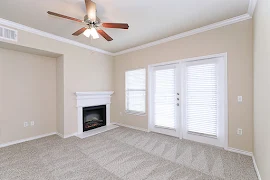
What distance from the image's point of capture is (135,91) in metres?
4.45

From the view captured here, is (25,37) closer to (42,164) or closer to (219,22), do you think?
(42,164)

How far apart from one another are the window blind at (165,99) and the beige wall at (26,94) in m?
3.05

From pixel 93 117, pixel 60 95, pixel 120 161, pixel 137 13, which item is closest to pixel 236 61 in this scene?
pixel 137 13

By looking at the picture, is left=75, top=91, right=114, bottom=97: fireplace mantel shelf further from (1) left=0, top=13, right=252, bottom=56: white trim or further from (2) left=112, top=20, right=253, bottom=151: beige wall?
(2) left=112, top=20, right=253, bottom=151: beige wall

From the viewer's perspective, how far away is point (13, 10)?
2336 mm

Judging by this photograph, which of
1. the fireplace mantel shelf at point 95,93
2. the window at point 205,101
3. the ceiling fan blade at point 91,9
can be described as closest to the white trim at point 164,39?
the window at point 205,101

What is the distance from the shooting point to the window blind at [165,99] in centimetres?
359

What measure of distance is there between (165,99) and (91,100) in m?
2.30

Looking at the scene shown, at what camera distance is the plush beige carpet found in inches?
78.6

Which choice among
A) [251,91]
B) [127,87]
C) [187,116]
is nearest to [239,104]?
[251,91]

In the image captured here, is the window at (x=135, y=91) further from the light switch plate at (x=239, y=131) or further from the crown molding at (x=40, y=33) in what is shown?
the light switch plate at (x=239, y=131)

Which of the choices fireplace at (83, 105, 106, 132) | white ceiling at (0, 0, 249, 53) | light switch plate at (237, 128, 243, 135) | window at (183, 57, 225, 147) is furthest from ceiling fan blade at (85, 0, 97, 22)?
light switch plate at (237, 128, 243, 135)

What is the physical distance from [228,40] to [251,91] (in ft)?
3.66

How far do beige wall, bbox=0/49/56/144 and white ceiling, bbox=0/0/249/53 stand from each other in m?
1.01
